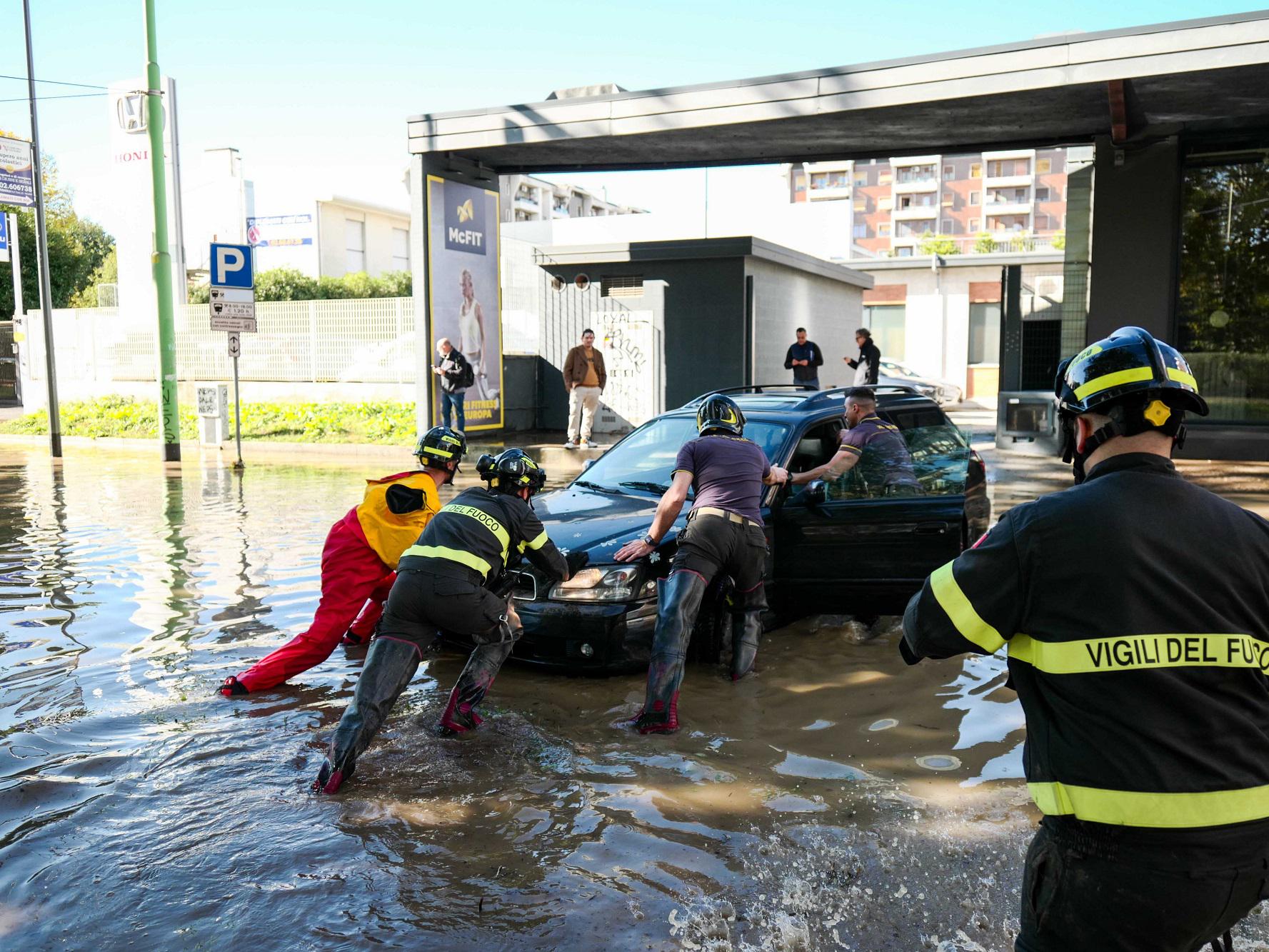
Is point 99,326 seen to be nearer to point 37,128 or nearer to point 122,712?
point 37,128

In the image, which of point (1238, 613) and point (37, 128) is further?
point (37, 128)

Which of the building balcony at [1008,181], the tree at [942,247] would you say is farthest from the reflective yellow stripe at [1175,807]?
the building balcony at [1008,181]

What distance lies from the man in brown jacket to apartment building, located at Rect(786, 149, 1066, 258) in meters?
92.8

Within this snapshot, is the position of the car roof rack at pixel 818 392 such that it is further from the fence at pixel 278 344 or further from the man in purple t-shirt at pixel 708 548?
the fence at pixel 278 344

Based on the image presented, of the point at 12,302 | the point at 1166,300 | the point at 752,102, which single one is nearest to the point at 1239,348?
the point at 1166,300

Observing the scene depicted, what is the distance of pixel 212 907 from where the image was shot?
3.62 metres

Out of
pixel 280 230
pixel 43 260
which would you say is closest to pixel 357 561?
pixel 43 260

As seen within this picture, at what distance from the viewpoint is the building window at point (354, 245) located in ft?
186

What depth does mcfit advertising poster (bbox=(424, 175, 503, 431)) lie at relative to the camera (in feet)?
54.3

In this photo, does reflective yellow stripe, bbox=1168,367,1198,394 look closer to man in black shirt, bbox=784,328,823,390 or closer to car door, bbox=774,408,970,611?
car door, bbox=774,408,970,611

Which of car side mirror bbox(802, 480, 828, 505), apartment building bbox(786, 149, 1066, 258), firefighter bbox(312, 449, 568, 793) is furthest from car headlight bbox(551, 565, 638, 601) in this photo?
apartment building bbox(786, 149, 1066, 258)

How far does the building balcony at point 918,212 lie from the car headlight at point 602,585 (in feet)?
367

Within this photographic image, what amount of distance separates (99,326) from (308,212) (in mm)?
31579

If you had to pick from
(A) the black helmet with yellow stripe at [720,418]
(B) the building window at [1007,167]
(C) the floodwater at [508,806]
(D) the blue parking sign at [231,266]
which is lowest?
(C) the floodwater at [508,806]
